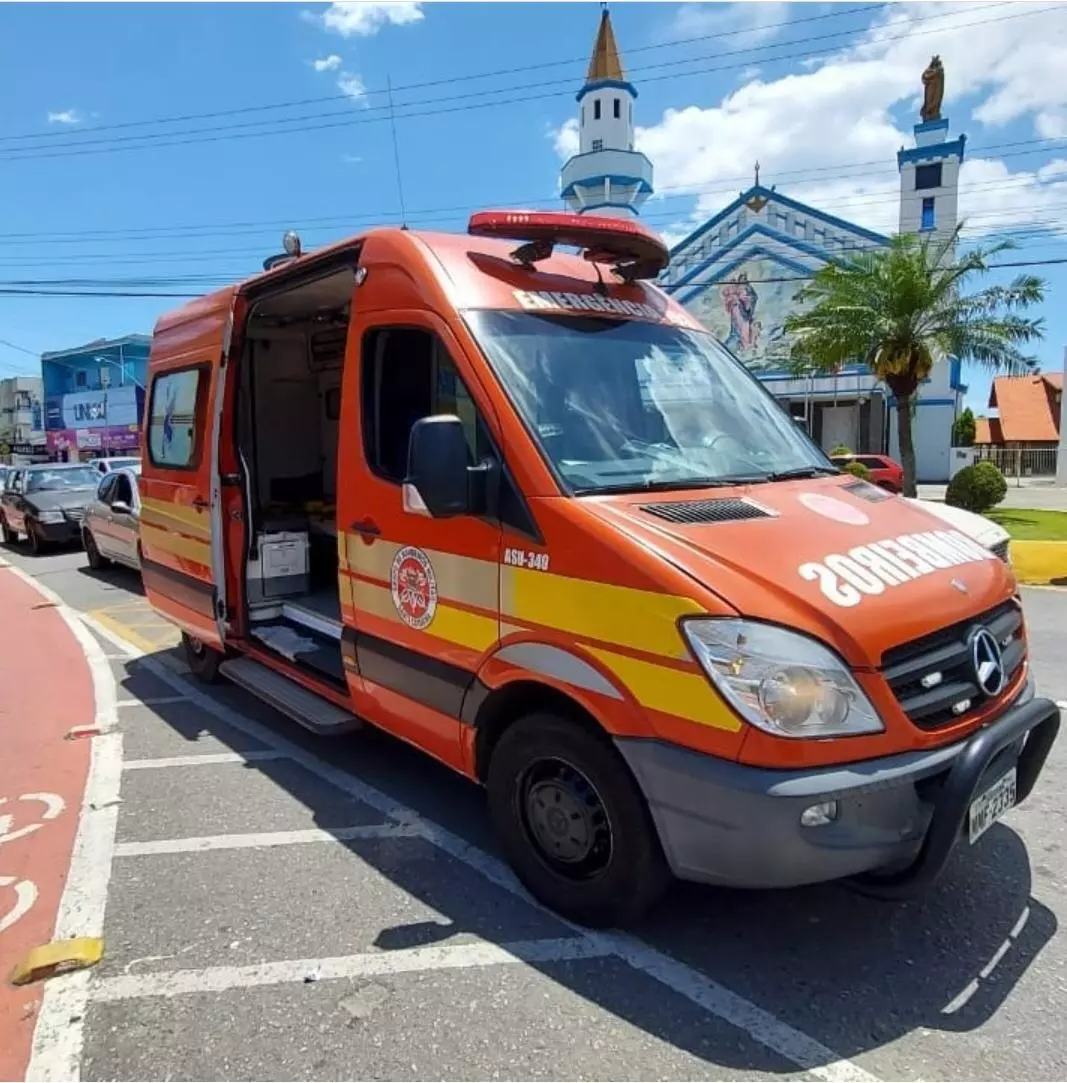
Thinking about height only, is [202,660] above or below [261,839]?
above

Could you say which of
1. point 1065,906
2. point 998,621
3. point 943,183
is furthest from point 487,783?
point 943,183

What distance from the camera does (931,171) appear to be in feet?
127

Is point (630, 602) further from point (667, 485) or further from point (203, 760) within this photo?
point (203, 760)

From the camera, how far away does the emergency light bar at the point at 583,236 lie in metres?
3.84

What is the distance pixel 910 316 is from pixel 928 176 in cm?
2477

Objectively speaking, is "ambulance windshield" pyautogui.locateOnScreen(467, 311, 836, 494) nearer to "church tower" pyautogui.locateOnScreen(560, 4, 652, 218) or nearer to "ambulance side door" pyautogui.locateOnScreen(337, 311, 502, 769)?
"ambulance side door" pyautogui.locateOnScreen(337, 311, 502, 769)

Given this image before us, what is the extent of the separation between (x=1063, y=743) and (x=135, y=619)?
8.51 meters

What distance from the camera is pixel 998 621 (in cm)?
317

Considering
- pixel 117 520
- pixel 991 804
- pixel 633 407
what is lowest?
pixel 991 804

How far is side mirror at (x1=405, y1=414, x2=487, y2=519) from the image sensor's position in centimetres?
311

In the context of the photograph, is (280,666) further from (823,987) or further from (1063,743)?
(1063,743)

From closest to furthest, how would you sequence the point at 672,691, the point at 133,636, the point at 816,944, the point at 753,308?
the point at 672,691, the point at 816,944, the point at 133,636, the point at 753,308

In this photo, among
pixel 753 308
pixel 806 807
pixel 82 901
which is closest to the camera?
pixel 806 807

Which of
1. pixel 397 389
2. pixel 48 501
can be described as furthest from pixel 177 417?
pixel 48 501
